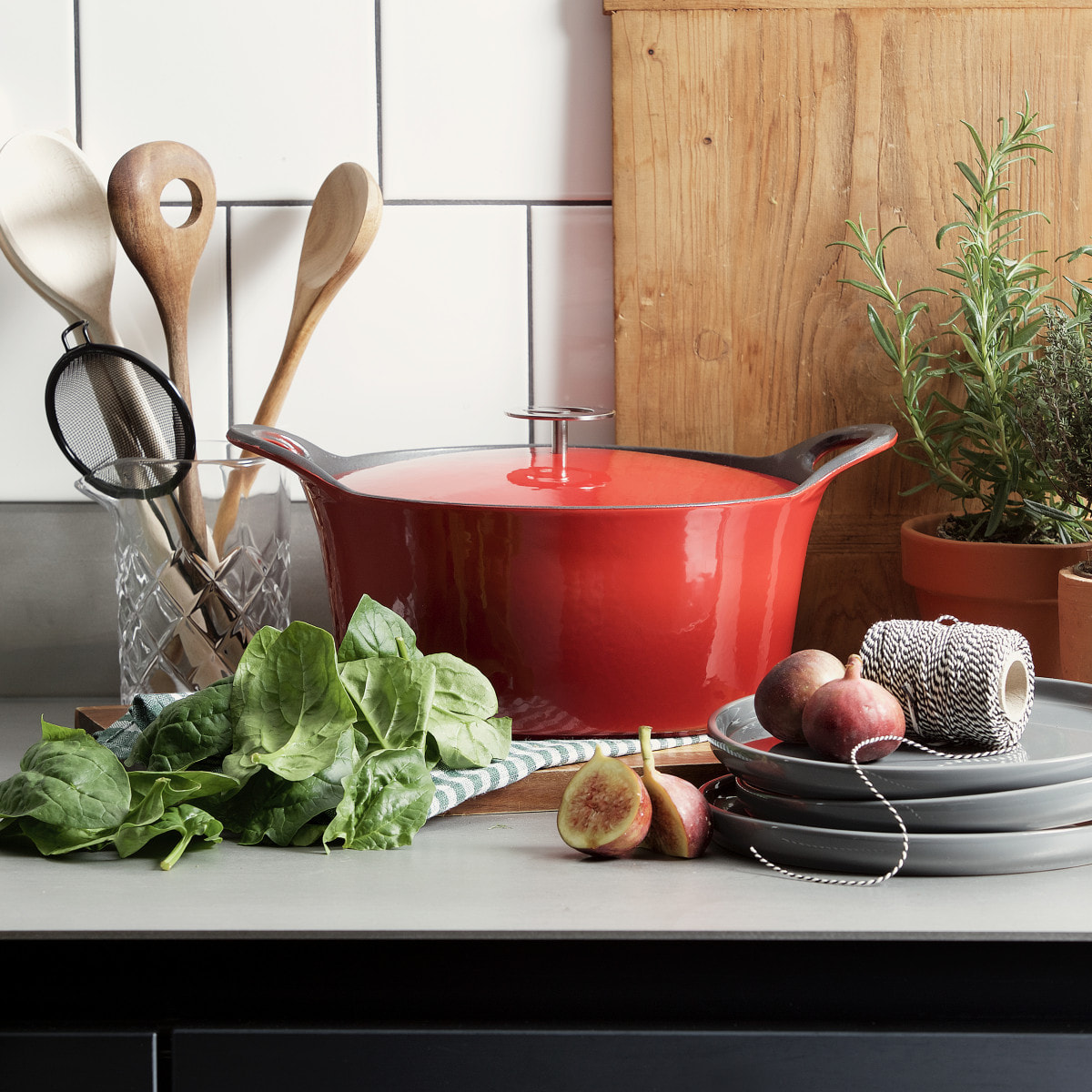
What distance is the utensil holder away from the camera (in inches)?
34.6

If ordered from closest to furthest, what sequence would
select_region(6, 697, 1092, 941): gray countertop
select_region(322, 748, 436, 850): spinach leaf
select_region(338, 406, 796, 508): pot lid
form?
select_region(6, 697, 1092, 941): gray countertop
select_region(322, 748, 436, 850): spinach leaf
select_region(338, 406, 796, 508): pot lid

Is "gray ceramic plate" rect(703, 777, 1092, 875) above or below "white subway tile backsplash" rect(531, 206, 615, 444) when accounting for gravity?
below

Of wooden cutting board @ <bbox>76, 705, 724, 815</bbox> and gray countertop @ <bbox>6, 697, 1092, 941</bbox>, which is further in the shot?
wooden cutting board @ <bbox>76, 705, 724, 815</bbox>

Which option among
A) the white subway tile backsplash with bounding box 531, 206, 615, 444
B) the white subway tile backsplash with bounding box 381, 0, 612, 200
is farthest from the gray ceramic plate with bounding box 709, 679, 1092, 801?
the white subway tile backsplash with bounding box 381, 0, 612, 200

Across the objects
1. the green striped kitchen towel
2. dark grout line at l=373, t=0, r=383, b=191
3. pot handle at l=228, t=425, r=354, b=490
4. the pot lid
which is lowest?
the green striped kitchen towel

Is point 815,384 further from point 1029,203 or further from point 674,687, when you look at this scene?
point 674,687

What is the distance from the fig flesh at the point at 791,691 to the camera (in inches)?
24.0

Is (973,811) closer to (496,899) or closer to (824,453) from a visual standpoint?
(496,899)

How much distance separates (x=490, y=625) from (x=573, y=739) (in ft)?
0.30

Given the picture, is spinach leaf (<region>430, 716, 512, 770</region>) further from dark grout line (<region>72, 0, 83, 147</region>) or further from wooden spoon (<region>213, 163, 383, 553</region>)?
dark grout line (<region>72, 0, 83, 147</region>)

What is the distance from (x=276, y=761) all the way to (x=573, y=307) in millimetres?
540

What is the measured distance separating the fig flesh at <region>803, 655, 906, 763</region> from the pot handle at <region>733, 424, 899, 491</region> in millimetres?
186

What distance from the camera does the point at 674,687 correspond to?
2.42 feet

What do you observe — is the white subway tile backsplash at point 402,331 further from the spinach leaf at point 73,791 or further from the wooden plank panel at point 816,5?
the spinach leaf at point 73,791
